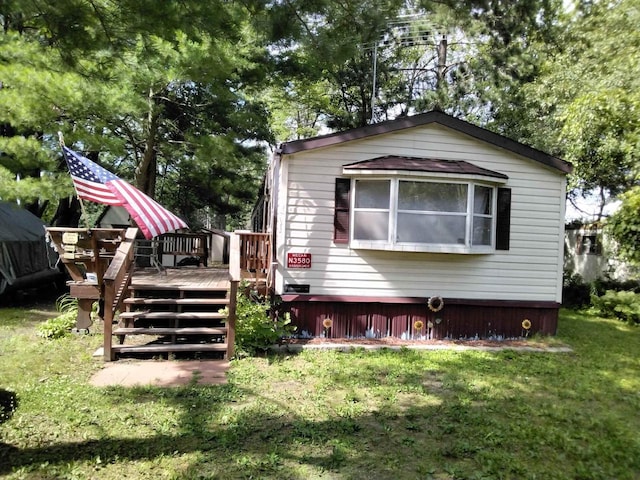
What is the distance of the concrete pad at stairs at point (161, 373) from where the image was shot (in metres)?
4.86

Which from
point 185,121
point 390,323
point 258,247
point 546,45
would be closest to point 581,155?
point 546,45

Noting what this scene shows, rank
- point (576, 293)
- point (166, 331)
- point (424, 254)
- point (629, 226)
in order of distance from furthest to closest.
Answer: point (576, 293)
point (629, 226)
point (424, 254)
point (166, 331)

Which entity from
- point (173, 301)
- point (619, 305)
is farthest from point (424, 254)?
point (619, 305)

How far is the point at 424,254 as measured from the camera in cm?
708

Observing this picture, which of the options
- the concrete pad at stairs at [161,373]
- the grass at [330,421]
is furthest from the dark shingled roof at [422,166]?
the concrete pad at stairs at [161,373]

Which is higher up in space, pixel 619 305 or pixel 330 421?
pixel 619 305

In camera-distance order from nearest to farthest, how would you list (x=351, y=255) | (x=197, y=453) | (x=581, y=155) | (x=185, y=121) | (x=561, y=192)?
(x=197, y=453)
(x=351, y=255)
(x=561, y=192)
(x=581, y=155)
(x=185, y=121)

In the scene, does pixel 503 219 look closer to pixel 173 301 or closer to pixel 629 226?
pixel 629 226

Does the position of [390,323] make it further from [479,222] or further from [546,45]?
[546,45]

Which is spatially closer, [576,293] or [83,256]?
[83,256]

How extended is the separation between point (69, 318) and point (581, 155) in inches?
444

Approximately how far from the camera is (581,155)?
1044 cm

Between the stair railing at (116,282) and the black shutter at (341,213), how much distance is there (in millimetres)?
3079

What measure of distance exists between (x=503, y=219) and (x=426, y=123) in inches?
80.7
